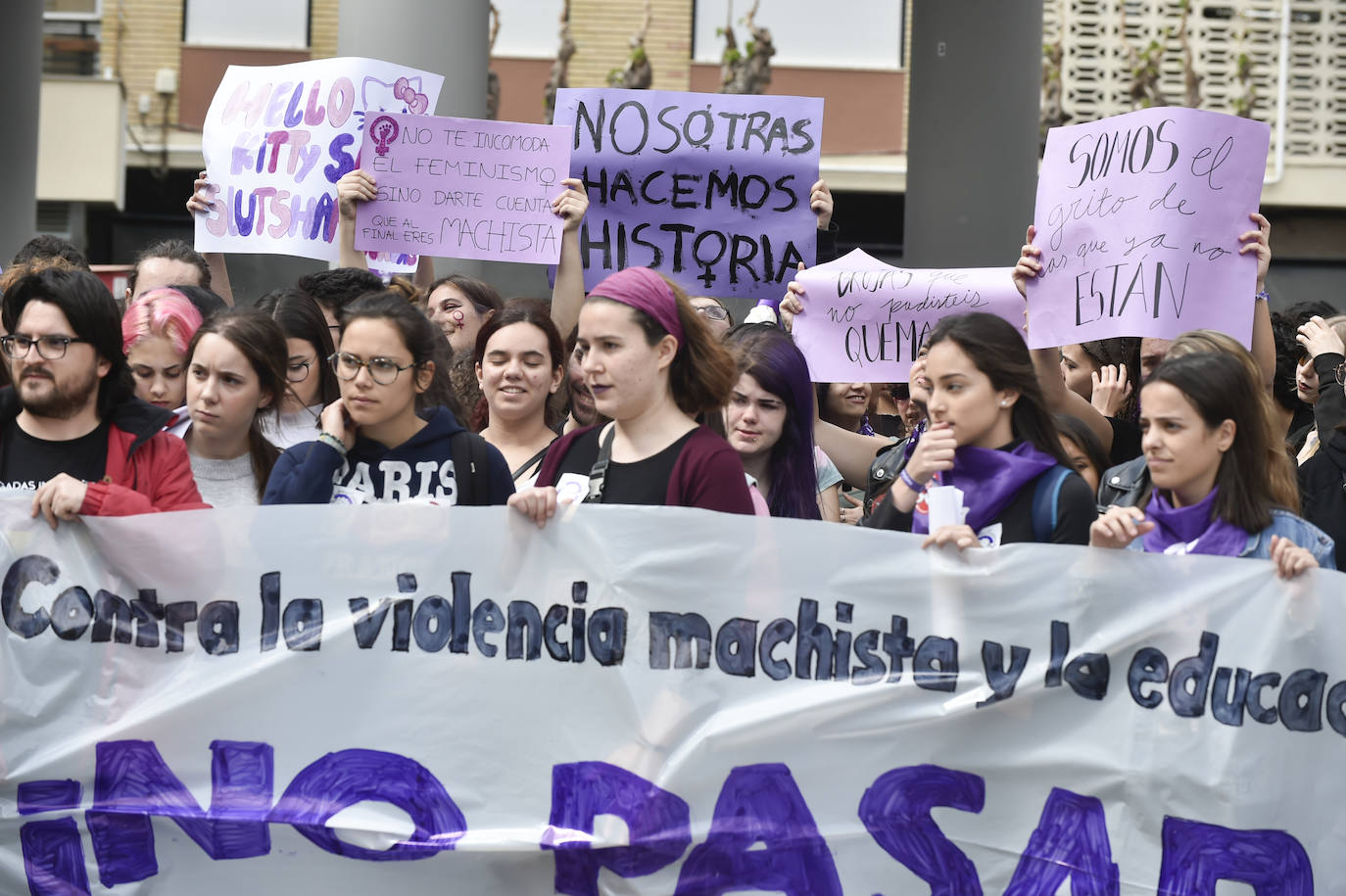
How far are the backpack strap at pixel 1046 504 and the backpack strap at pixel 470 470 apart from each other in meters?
1.39

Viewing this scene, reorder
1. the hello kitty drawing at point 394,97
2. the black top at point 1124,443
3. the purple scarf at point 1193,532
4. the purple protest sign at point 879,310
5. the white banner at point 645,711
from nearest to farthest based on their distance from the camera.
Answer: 1. the white banner at point 645,711
2. the purple scarf at point 1193,532
3. the black top at point 1124,443
4. the purple protest sign at point 879,310
5. the hello kitty drawing at point 394,97

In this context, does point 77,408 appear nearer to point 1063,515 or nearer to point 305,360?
point 305,360

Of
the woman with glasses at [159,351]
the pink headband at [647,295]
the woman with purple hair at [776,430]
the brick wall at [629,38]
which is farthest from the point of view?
the brick wall at [629,38]

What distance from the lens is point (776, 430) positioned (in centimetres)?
492

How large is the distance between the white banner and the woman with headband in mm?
109

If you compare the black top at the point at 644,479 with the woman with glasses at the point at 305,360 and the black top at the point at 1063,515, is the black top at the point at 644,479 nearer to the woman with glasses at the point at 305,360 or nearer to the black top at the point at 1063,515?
the black top at the point at 1063,515

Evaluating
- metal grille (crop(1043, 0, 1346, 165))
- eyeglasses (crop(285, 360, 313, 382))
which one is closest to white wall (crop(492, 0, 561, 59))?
metal grille (crop(1043, 0, 1346, 165))

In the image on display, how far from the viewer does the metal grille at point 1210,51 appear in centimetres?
1563

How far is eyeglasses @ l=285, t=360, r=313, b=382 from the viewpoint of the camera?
206 inches

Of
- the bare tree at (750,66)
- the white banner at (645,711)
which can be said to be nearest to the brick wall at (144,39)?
the bare tree at (750,66)

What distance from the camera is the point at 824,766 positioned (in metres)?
3.87

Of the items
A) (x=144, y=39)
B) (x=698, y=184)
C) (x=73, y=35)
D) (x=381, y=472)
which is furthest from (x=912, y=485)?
(x=73, y=35)

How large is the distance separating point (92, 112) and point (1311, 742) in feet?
46.7

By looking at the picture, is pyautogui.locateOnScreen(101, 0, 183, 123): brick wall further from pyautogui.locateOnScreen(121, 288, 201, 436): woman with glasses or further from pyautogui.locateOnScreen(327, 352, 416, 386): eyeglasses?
pyautogui.locateOnScreen(327, 352, 416, 386): eyeglasses
